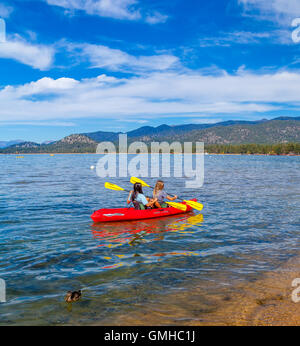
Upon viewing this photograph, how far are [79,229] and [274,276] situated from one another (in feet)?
28.4

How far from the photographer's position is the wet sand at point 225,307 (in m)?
6.17

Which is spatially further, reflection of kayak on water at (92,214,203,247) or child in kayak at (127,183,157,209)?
child in kayak at (127,183,157,209)

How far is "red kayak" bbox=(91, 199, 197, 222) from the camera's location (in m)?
14.6

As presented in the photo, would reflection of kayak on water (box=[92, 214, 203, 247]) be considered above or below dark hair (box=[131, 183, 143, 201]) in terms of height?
below

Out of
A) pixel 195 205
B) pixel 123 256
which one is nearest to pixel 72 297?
pixel 123 256

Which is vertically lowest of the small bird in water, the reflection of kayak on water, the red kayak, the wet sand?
the wet sand

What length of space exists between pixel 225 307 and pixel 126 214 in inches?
355

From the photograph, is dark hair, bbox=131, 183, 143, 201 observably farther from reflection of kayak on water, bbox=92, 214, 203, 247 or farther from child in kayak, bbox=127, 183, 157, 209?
reflection of kayak on water, bbox=92, 214, 203, 247

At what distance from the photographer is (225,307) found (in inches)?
265

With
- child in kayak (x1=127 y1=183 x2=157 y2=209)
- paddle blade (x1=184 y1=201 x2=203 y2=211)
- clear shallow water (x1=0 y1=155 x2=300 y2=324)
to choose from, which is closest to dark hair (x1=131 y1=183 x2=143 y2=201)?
child in kayak (x1=127 y1=183 x2=157 y2=209)

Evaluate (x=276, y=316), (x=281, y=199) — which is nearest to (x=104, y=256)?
(x=276, y=316)

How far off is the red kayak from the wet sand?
24.7 feet

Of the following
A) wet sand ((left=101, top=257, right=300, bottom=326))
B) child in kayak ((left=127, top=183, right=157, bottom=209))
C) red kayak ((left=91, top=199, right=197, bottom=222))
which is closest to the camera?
wet sand ((left=101, top=257, right=300, bottom=326))
